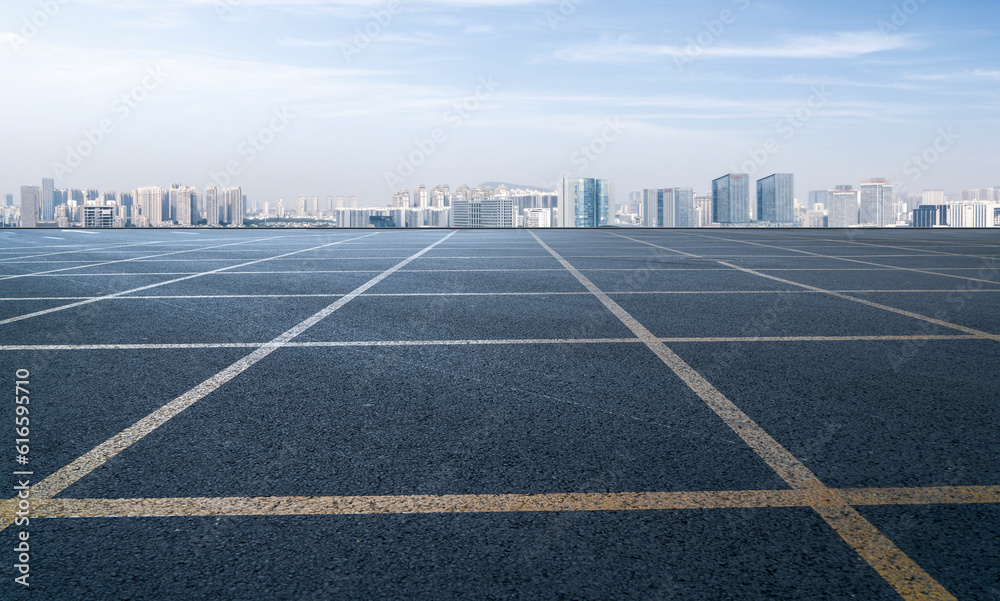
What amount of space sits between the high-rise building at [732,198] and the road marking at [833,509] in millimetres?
96898

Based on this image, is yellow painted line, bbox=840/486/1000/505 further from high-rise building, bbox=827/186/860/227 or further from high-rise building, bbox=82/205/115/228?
high-rise building, bbox=827/186/860/227

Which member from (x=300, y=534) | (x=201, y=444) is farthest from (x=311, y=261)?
(x=300, y=534)

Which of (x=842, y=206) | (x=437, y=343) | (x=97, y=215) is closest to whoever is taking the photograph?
(x=437, y=343)

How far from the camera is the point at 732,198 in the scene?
10106 cm

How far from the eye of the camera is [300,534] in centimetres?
273

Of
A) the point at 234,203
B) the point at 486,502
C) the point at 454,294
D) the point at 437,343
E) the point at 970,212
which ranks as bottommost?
the point at 486,502

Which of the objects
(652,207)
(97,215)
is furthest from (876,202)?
(97,215)

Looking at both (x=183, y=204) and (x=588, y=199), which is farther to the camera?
(x=588, y=199)

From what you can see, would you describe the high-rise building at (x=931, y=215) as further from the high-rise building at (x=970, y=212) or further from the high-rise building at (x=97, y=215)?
the high-rise building at (x=97, y=215)

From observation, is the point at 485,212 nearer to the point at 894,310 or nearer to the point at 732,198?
the point at 732,198

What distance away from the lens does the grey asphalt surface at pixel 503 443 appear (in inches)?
96.5

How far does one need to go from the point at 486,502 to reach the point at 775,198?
4675 inches

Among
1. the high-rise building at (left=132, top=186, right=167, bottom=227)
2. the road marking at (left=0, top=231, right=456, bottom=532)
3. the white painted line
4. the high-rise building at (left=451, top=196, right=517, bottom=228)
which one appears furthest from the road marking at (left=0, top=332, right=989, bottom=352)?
the high-rise building at (left=451, top=196, right=517, bottom=228)

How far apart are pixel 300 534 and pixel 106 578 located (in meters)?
0.65
